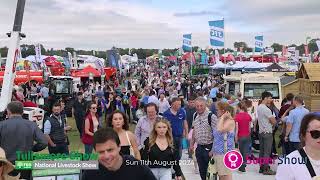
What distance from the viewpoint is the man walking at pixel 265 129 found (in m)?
10.7

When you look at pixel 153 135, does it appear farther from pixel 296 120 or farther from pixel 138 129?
pixel 296 120

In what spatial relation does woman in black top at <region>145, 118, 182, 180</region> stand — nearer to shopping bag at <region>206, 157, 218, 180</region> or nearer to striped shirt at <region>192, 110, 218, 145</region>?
shopping bag at <region>206, 157, 218, 180</region>

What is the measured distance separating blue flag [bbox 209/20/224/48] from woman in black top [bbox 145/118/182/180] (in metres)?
25.0

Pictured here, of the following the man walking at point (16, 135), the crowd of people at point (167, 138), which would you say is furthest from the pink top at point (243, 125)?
the man walking at point (16, 135)

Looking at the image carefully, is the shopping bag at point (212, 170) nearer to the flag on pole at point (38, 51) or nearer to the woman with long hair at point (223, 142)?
the woman with long hair at point (223, 142)

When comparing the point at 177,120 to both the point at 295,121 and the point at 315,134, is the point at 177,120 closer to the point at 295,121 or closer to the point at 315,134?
the point at 295,121

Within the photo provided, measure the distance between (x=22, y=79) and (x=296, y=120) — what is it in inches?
1431

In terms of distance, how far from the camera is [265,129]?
10.8 meters

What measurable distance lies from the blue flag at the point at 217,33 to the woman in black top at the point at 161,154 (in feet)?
82.0

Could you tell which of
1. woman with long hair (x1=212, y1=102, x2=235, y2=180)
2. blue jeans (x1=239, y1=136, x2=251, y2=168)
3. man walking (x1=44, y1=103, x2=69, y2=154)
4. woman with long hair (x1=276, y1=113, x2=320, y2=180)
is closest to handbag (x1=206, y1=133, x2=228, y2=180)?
woman with long hair (x1=212, y1=102, x2=235, y2=180)

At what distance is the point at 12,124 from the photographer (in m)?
6.98

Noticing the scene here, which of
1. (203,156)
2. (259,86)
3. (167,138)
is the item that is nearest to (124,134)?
(167,138)

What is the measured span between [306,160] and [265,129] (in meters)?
7.37

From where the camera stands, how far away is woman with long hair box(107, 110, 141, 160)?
6.83 meters
